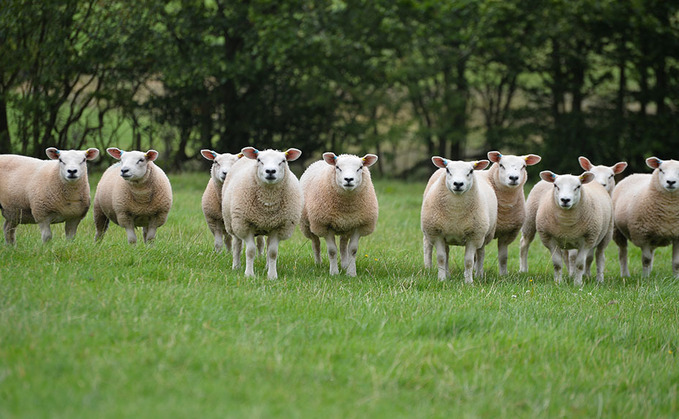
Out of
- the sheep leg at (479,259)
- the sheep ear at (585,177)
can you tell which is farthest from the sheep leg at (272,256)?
the sheep ear at (585,177)

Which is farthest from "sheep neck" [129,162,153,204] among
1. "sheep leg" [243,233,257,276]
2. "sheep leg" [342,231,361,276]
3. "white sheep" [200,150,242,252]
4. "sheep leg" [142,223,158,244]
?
"sheep leg" [342,231,361,276]

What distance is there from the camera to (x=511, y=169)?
843 centimetres

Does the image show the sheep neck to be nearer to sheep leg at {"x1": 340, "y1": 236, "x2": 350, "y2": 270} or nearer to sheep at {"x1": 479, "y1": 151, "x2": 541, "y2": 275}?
sheep leg at {"x1": 340, "y1": 236, "x2": 350, "y2": 270}

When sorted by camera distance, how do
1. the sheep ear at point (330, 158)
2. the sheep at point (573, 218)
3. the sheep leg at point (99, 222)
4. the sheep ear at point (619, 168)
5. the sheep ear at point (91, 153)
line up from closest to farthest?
the sheep ear at point (330, 158)
the sheep at point (573, 218)
the sheep ear at point (91, 153)
the sheep leg at point (99, 222)
the sheep ear at point (619, 168)

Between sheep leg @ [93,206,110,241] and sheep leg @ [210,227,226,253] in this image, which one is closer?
sheep leg @ [210,227,226,253]

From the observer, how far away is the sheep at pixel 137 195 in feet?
28.0

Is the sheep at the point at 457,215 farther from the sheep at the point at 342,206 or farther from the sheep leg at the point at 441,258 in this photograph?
the sheep at the point at 342,206

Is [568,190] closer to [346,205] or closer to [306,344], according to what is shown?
[346,205]

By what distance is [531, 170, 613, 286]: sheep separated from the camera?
8.05 meters

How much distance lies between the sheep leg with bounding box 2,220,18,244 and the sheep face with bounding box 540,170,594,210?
229 inches

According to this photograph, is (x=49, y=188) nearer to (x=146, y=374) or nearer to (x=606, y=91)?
(x=146, y=374)

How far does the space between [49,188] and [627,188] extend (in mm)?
6964

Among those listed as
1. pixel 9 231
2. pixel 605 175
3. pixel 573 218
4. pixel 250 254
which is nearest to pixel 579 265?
pixel 573 218

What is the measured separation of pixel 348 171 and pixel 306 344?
315 cm
